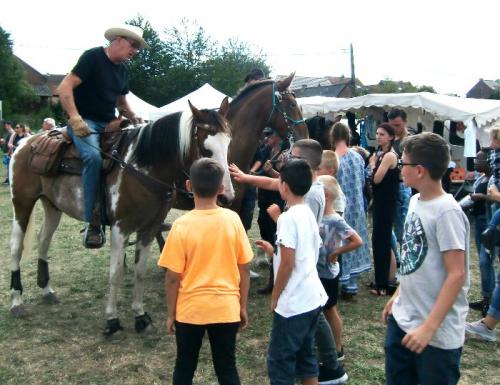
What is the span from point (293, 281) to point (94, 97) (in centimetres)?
278

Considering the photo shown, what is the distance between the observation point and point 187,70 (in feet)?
148

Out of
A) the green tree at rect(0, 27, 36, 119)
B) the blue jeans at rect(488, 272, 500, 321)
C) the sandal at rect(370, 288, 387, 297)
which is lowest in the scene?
the sandal at rect(370, 288, 387, 297)

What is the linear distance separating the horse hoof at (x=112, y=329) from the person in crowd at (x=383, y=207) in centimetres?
274

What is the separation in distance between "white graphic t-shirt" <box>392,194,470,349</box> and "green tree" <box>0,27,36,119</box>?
53159 millimetres

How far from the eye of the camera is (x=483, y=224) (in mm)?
5023

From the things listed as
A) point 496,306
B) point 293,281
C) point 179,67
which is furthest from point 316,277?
point 179,67

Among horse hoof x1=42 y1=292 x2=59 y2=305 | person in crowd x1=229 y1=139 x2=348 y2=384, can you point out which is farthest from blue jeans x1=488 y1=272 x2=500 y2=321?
horse hoof x1=42 y1=292 x2=59 y2=305

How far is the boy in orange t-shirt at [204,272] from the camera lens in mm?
2447

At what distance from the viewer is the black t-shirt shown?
4.20m

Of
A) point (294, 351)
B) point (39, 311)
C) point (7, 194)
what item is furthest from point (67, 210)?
point (7, 194)

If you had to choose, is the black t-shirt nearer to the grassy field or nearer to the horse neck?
the horse neck

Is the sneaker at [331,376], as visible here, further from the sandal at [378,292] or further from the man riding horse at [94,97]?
the man riding horse at [94,97]

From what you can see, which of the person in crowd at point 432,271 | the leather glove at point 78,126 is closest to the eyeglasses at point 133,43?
the leather glove at point 78,126

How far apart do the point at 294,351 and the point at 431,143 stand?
4.29 ft
